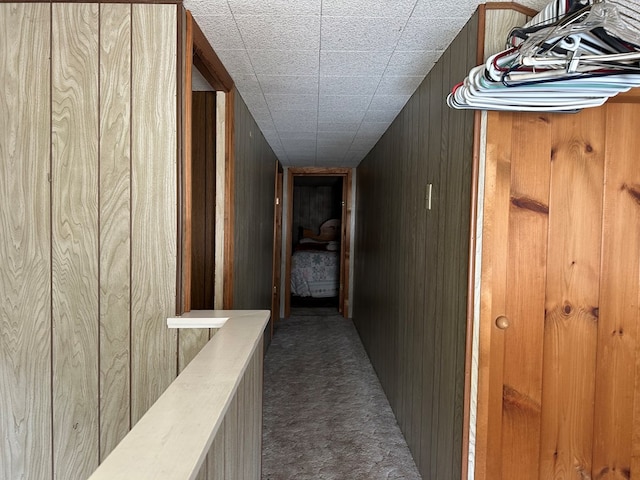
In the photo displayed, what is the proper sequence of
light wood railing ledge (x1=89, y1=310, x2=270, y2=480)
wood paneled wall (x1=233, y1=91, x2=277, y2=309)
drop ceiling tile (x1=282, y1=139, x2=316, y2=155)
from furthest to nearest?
drop ceiling tile (x1=282, y1=139, x2=316, y2=155), wood paneled wall (x1=233, y1=91, x2=277, y2=309), light wood railing ledge (x1=89, y1=310, x2=270, y2=480)

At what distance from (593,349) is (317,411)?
6.23 feet

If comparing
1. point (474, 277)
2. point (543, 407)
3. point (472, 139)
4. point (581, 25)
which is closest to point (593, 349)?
point (543, 407)

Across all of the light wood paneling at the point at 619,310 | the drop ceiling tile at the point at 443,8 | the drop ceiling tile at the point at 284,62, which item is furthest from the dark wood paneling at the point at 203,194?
the light wood paneling at the point at 619,310

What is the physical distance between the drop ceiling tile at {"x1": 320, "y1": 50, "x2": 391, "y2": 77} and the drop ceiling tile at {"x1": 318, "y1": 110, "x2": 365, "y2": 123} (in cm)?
74

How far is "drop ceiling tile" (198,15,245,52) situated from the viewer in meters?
1.67

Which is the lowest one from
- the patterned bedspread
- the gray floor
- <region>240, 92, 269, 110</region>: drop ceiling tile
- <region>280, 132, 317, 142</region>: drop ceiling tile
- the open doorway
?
the gray floor

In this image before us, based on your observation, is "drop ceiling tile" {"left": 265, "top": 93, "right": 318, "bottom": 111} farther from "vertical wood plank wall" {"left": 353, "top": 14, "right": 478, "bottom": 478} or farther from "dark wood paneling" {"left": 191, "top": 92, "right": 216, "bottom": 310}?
"vertical wood plank wall" {"left": 353, "top": 14, "right": 478, "bottom": 478}

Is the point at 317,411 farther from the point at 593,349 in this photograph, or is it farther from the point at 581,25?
the point at 581,25

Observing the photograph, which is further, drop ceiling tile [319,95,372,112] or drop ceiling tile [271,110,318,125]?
drop ceiling tile [271,110,318,125]

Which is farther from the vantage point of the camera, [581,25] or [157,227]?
[157,227]

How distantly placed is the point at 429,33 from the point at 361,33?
289 millimetres

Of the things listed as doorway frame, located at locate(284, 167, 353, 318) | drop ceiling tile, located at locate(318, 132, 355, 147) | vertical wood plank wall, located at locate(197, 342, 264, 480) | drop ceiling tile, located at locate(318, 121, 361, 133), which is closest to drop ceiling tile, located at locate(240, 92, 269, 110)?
drop ceiling tile, located at locate(318, 121, 361, 133)

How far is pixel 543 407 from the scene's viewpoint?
157cm

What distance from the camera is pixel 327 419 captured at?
2797 mm
